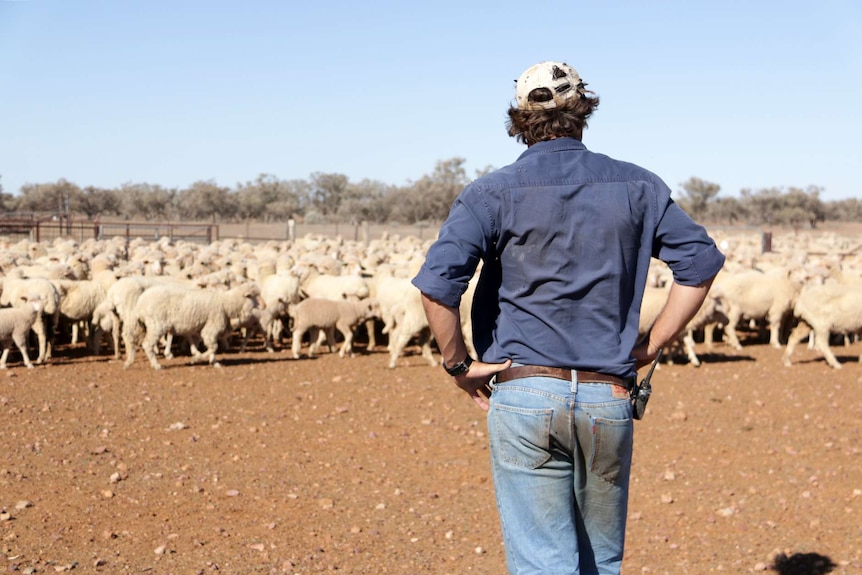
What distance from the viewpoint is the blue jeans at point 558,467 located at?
9.18ft

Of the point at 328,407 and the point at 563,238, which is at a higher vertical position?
the point at 563,238

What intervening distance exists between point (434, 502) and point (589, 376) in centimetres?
441

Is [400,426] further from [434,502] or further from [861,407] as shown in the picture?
A: [861,407]

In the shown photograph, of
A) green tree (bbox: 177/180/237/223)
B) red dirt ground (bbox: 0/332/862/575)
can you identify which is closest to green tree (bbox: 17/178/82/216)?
green tree (bbox: 177/180/237/223)

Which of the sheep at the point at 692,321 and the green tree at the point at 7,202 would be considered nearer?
the sheep at the point at 692,321

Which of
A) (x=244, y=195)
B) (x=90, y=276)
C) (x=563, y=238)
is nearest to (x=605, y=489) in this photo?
(x=563, y=238)

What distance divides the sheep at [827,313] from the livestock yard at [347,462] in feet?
0.18

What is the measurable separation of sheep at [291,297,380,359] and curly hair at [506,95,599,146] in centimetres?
1090

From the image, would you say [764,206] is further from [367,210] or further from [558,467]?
[558,467]

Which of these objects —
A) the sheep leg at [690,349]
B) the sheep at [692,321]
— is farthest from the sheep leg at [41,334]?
the sheep leg at [690,349]

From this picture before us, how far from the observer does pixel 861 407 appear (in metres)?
10.2

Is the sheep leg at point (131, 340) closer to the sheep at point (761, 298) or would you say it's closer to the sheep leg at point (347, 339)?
the sheep leg at point (347, 339)

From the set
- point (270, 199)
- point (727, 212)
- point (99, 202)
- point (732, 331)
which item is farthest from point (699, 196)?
point (732, 331)

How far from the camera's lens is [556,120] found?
9.95 feet
